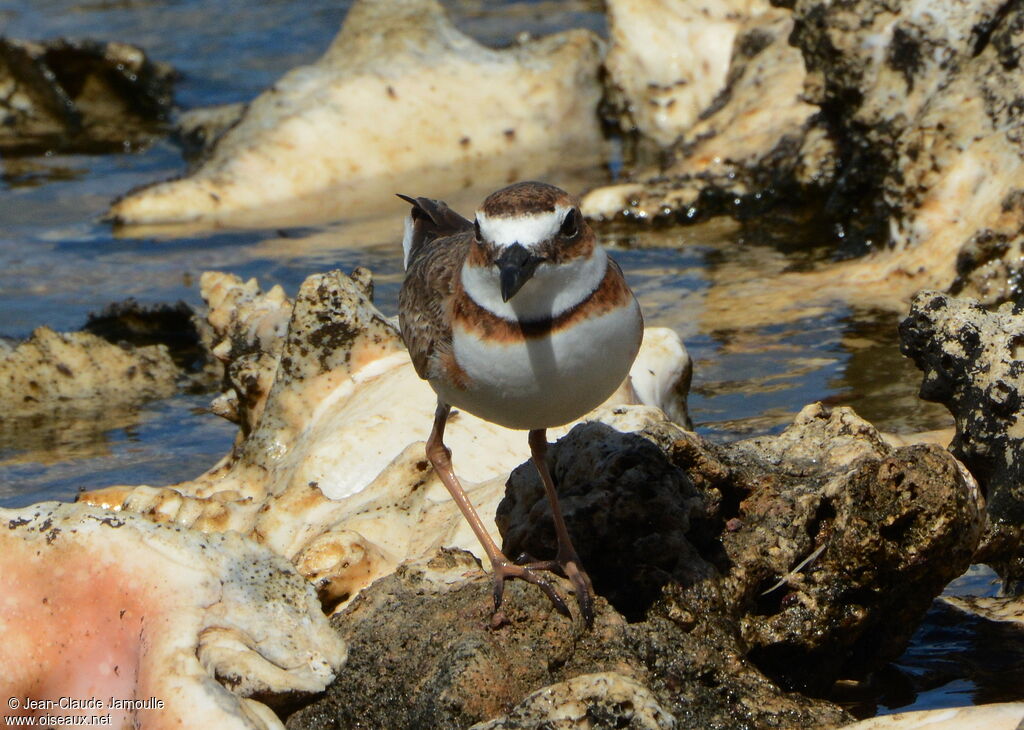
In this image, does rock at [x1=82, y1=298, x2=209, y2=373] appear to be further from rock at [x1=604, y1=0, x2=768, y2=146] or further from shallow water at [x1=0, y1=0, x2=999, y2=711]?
rock at [x1=604, y1=0, x2=768, y2=146]

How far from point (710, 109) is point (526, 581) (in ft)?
26.2

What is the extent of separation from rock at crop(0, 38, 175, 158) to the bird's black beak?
1072cm

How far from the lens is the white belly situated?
436 cm

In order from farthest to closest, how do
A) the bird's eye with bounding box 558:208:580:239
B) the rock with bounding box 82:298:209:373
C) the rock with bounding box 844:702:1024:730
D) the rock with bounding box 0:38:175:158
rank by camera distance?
the rock with bounding box 0:38:175:158
the rock with bounding box 82:298:209:373
the bird's eye with bounding box 558:208:580:239
the rock with bounding box 844:702:1024:730

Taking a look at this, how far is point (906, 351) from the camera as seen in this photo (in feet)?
18.9

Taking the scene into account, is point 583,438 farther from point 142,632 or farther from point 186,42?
point 186,42

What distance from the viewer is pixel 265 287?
32.5 feet

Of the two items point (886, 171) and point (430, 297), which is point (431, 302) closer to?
point (430, 297)

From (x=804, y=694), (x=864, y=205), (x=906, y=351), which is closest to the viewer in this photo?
(x=804, y=694)

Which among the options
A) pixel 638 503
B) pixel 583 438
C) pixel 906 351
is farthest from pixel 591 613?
pixel 906 351

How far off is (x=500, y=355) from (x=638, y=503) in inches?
26.9

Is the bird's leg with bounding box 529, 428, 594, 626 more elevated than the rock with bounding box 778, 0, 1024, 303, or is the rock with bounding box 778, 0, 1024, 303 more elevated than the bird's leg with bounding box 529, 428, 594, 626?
the rock with bounding box 778, 0, 1024, 303

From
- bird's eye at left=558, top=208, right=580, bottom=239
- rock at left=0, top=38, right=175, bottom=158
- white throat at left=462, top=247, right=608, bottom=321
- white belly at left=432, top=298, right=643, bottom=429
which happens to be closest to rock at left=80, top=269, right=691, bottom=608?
white belly at left=432, top=298, right=643, bottom=429

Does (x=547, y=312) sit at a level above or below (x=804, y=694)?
above
